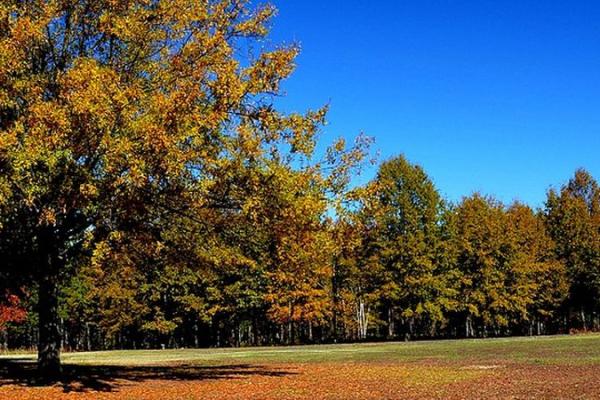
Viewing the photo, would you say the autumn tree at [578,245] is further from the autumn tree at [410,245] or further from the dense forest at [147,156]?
the dense forest at [147,156]

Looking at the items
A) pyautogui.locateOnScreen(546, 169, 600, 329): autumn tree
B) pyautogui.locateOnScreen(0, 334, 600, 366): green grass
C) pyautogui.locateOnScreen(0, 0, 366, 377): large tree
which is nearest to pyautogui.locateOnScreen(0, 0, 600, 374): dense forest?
pyautogui.locateOnScreen(0, 0, 366, 377): large tree

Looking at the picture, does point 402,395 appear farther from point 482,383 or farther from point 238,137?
point 238,137

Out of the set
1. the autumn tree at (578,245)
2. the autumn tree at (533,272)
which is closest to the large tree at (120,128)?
the autumn tree at (533,272)

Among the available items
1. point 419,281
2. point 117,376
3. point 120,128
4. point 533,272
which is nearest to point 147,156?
point 120,128

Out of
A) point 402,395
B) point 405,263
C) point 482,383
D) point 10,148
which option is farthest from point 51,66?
point 405,263

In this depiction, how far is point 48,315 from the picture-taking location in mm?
22562

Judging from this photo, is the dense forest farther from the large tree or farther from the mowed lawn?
the mowed lawn

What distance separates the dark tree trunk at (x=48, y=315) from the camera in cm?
2198

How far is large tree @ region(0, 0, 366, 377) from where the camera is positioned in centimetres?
1662

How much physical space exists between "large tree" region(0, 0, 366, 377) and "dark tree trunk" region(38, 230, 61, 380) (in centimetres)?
4

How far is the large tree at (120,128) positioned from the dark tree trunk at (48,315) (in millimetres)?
42

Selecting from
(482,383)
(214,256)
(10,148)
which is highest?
(10,148)

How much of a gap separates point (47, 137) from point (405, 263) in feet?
175

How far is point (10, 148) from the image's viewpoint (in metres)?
16.4
